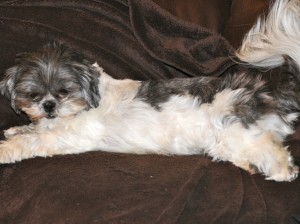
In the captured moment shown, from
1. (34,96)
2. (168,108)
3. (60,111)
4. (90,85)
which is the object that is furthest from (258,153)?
(34,96)

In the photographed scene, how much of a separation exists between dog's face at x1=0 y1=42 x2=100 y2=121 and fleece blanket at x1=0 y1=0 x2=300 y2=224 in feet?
1.00

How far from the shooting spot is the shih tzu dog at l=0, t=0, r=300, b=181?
2832mm

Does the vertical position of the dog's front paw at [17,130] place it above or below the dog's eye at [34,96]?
below

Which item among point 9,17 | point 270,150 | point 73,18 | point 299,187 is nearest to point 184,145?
point 270,150

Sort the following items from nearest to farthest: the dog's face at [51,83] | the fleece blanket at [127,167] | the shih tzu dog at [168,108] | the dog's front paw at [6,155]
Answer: the fleece blanket at [127,167], the shih tzu dog at [168,108], the dog's front paw at [6,155], the dog's face at [51,83]

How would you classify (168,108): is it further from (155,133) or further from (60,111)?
(60,111)

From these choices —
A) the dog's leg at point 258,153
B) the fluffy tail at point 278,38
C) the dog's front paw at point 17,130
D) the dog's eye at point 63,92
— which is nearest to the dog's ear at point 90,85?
the dog's eye at point 63,92

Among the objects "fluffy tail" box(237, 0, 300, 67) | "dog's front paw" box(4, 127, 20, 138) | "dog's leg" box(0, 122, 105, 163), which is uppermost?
"fluffy tail" box(237, 0, 300, 67)

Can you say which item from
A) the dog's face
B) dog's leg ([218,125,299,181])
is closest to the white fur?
dog's leg ([218,125,299,181])

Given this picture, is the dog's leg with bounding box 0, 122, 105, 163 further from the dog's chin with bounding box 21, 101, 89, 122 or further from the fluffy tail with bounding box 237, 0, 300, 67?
the fluffy tail with bounding box 237, 0, 300, 67

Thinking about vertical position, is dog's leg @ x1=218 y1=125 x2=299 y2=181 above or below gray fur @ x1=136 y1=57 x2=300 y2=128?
below

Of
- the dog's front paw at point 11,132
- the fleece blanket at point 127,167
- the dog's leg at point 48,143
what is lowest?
the dog's front paw at point 11,132

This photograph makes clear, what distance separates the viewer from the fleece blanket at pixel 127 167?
2.44 metres

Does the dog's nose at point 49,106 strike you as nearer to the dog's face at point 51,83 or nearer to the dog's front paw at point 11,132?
→ the dog's face at point 51,83
